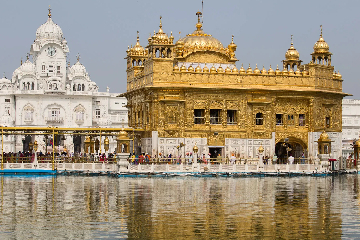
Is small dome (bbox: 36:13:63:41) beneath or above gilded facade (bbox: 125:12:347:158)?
above

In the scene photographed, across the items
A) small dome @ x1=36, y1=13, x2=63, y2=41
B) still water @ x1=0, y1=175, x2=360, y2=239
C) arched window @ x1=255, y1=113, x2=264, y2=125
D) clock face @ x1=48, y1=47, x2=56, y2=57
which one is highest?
small dome @ x1=36, y1=13, x2=63, y2=41

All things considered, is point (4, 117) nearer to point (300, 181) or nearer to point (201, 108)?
point (201, 108)

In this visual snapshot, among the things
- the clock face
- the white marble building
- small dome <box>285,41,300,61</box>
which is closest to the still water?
small dome <box>285,41,300,61</box>

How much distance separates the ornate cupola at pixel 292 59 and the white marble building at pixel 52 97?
36515mm

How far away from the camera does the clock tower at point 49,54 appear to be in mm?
86500

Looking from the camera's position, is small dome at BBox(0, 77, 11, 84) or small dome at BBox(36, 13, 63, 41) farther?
small dome at BBox(0, 77, 11, 84)

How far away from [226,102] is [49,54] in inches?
1978

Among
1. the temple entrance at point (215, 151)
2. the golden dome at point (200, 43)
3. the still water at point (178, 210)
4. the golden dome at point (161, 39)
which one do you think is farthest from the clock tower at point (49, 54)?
the still water at point (178, 210)

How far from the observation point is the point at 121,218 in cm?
1944

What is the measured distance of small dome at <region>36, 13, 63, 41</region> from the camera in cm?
8794

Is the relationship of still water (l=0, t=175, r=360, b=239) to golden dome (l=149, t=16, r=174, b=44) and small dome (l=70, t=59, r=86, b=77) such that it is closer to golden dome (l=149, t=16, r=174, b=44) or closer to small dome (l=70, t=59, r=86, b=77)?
golden dome (l=149, t=16, r=174, b=44)

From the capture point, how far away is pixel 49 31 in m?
87.9

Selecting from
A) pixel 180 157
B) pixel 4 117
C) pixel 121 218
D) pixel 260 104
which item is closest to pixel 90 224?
pixel 121 218

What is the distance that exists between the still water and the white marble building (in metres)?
50.7
